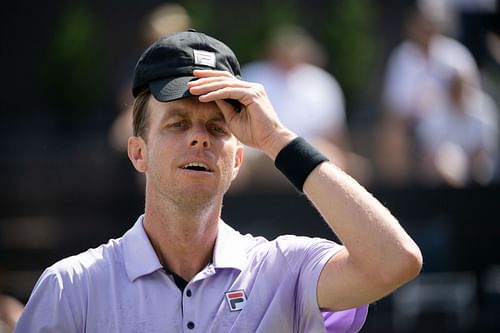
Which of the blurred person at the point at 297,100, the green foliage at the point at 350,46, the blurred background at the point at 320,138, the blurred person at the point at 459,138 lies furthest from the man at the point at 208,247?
the green foliage at the point at 350,46

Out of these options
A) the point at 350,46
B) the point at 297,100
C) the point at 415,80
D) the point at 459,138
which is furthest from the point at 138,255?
the point at 350,46

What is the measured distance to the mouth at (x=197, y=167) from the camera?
11.8 ft

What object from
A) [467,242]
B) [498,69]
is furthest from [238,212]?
[498,69]

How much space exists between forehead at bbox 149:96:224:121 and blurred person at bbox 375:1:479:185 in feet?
18.5

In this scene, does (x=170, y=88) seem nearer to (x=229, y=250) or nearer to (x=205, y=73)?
(x=205, y=73)

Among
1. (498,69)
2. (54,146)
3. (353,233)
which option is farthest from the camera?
(54,146)

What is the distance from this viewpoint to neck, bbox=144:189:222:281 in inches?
146

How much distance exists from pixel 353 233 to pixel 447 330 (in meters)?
4.99

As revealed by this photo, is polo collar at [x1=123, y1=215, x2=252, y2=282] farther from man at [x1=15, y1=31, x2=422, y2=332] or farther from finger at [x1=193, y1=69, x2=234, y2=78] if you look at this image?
finger at [x1=193, y1=69, x2=234, y2=78]

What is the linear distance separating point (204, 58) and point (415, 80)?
20.4ft

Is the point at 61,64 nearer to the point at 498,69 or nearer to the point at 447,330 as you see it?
the point at 498,69

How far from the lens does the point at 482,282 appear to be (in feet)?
27.5

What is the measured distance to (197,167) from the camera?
3.62 meters

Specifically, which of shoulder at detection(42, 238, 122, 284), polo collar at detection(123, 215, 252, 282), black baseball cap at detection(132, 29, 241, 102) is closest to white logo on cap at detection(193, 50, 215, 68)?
black baseball cap at detection(132, 29, 241, 102)
